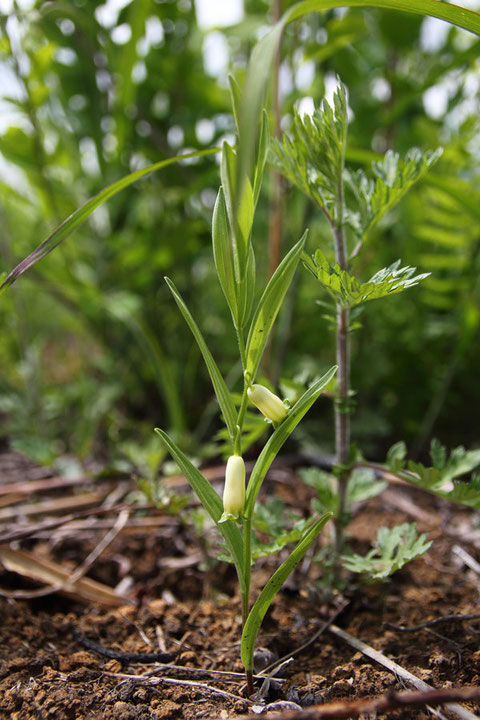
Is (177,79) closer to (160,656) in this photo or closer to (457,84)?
(457,84)

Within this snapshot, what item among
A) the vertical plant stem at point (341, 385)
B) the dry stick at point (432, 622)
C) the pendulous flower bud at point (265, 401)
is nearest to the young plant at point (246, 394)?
the pendulous flower bud at point (265, 401)

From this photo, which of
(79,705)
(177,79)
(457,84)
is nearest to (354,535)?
(79,705)

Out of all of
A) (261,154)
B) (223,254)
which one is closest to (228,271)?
(223,254)

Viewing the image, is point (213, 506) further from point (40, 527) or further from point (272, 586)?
point (40, 527)

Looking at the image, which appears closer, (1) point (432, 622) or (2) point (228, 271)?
(2) point (228, 271)

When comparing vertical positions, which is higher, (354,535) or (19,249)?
(19,249)

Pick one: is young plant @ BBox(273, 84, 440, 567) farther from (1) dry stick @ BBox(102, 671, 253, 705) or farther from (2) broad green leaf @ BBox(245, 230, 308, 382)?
(1) dry stick @ BBox(102, 671, 253, 705)

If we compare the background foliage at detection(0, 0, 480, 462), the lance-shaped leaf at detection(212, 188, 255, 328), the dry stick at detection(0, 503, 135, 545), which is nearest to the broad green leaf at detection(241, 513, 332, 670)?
the lance-shaped leaf at detection(212, 188, 255, 328)
